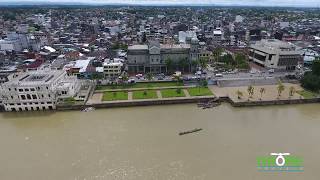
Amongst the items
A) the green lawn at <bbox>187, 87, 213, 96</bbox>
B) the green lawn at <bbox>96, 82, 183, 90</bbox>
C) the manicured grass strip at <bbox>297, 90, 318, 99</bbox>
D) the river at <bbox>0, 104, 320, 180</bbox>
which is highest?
the manicured grass strip at <bbox>297, 90, 318, 99</bbox>

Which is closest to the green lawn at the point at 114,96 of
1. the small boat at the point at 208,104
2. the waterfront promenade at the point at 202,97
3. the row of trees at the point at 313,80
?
the waterfront promenade at the point at 202,97

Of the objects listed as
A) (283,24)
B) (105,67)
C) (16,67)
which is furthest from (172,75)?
(283,24)

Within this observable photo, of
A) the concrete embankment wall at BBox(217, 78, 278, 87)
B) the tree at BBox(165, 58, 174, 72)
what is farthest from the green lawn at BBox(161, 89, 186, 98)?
the tree at BBox(165, 58, 174, 72)

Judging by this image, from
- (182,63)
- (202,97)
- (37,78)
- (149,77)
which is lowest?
→ (202,97)

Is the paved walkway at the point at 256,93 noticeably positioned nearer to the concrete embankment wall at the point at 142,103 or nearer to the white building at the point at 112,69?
the concrete embankment wall at the point at 142,103

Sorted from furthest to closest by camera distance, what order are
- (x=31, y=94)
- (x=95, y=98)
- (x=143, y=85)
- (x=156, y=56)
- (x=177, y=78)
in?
(x=156, y=56) → (x=177, y=78) → (x=143, y=85) → (x=95, y=98) → (x=31, y=94)

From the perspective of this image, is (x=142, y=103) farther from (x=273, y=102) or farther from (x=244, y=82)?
(x=244, y=82)

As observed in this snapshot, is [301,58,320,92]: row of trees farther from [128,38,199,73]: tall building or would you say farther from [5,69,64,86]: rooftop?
[5,69,64,86]: rooftop

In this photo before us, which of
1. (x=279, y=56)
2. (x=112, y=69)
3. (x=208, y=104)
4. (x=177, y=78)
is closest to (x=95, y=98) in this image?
(x=112, y=69)
